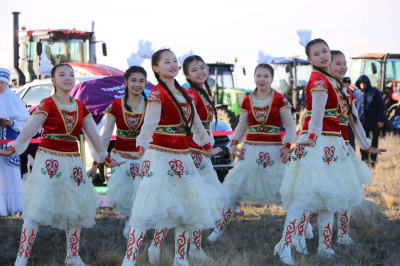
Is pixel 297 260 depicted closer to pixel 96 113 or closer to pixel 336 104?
pixel 336 104

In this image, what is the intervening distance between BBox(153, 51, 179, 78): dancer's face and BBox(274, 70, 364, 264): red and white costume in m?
1.34

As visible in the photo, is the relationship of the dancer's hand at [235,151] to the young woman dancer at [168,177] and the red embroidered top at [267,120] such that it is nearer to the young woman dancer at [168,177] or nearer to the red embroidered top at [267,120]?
the red embroidered top at [267,120]

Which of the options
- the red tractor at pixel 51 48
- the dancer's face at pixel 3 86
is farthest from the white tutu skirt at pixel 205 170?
Answer: the red tractor at pixel 51 48

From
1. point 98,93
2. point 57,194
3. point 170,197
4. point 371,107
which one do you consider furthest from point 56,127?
point 371,107

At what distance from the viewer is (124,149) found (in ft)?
20.0

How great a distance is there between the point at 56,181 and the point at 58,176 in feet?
0.15

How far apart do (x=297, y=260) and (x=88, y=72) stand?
901 cm

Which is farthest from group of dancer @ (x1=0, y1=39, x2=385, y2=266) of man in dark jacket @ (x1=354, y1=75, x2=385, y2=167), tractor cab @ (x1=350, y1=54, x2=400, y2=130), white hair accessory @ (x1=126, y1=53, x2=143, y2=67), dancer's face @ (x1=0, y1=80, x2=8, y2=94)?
tractor cab @ (x1=350, y1=54, x2=400, y2=130)

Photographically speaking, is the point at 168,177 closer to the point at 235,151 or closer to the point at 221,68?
the point at 235,151

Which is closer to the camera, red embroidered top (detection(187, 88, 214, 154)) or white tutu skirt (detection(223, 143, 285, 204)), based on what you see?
red embroidered top (detection(187, 88, 214, 154))

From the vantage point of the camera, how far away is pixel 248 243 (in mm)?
6152

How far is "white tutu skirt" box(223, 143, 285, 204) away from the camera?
6.18 m

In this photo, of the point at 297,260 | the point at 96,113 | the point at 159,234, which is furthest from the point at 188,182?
the point at 96,113

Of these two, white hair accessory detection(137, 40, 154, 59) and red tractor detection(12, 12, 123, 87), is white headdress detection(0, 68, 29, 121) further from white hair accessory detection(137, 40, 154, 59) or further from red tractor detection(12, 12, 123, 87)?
red tractor detection(12, 12, 123, 87)
